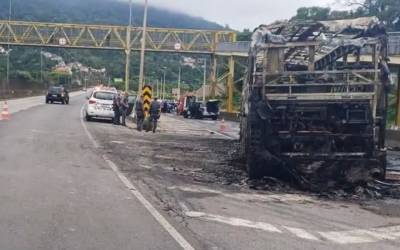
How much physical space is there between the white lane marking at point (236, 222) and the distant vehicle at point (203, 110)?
166 feet

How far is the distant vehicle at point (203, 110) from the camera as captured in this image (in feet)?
198

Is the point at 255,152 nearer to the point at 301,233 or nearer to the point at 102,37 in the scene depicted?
the point at 301,233

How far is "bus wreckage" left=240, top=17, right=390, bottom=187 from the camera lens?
12789 millimetres

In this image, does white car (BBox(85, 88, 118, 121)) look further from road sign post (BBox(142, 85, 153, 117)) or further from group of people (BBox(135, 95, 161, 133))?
group of people (BBox(135, 95, 161, 133))

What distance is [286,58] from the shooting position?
14.1m

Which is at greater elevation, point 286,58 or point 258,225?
point 286,58

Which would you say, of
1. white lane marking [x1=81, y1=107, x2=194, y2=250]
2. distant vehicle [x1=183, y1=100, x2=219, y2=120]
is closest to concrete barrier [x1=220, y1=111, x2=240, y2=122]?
distant vehicle [x1=183, y1=100, x2=219, y2=120]

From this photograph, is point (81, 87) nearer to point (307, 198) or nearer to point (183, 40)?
point (183, 40)

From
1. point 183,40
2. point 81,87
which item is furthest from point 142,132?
point 81,87

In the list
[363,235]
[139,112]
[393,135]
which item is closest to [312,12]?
[393,135]

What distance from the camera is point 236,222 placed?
9070 millimetres

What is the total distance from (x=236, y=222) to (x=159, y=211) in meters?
1.17

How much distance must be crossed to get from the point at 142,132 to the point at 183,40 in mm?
46160

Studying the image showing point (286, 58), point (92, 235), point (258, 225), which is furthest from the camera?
point (286, 58)
